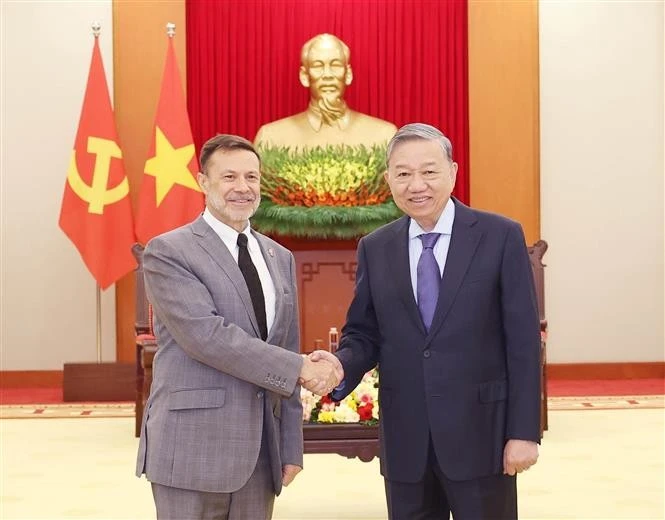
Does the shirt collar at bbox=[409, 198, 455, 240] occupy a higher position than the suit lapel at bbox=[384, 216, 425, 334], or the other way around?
the shirt collar at bbox=[409, 198, 455, 240]

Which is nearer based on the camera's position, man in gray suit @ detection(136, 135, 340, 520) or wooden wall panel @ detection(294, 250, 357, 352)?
man in gray suit @ detection(136, 135, 340, 520)

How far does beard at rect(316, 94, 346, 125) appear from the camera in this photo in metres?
8.46

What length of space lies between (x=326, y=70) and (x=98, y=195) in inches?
77.9

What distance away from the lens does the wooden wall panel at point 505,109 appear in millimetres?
8945

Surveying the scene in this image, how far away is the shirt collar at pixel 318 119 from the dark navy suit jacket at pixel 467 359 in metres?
5.91

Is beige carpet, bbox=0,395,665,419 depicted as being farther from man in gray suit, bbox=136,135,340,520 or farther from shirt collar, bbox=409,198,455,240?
shirt collar, bbox=409,198,455,240

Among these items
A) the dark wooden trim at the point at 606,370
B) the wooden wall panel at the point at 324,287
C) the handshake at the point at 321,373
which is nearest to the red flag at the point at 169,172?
the wooden wall panel at the point at 324,287

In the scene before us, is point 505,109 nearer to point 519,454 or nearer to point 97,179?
point 97,179

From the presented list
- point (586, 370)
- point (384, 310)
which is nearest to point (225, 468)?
point (384, 310)

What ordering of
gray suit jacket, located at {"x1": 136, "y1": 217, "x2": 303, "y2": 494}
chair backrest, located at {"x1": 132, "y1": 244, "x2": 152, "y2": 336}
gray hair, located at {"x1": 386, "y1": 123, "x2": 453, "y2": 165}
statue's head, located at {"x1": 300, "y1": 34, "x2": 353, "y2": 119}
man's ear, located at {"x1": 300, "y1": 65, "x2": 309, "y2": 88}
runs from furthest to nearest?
man's ear, located at {"x1": 300, "y1": 65, "x2": 309, "y2": 88}
statue's head, located at {"x1": 300, "y1": 34, "x2": 353, "y2": 119}
chair backrest, located at {"x1": 132, "y1": 244, "x2": 152, "y2": 336}
gray hair, located at {"x1": 386, "y1": 123, "x2": 453, "y2": 165}
gray suit jacket, located at {"x1": 136, "y1": 217, "x2": 303, "y2": 494}

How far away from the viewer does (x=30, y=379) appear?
8.86m

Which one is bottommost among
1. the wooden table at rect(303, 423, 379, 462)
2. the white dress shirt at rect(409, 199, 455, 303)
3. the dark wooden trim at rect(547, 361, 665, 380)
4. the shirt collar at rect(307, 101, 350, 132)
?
Answer: the dark wooden trim at rect(547, 361, 665, 380)

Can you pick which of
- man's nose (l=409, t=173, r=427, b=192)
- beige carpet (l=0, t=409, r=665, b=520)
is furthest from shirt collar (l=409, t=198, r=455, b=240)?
beige carpet (l=0, t=409, r=665, b=520)

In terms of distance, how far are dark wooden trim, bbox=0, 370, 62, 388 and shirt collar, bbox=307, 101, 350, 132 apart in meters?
2.87
